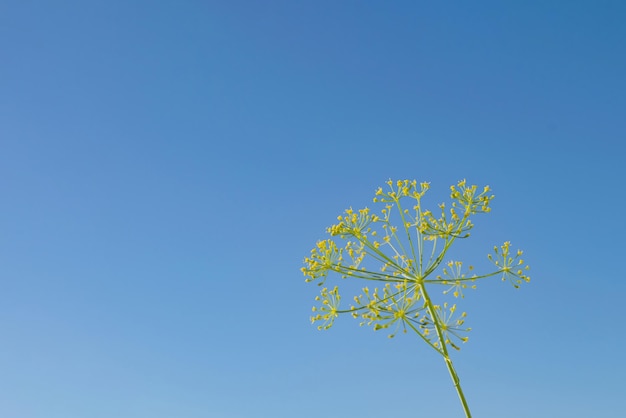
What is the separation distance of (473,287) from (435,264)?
51cm

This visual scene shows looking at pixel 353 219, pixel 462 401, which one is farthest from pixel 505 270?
pixel 462 401

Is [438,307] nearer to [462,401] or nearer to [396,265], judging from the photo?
[396,265]

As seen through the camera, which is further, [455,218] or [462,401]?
[455,218]

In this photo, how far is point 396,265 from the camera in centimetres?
633

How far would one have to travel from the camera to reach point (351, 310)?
6.29 meters

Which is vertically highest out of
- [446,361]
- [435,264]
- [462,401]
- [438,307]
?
[435,264]

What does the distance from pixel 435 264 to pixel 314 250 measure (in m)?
1.51

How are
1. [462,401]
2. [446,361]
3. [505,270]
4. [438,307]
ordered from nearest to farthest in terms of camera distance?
1. [462,401]
2. [446,361]
3. [438,307]
4. [505,270]

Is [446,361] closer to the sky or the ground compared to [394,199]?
closer to the ground

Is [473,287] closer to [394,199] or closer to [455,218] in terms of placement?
[455,218]

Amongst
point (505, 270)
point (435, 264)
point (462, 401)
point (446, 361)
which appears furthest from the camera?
point (505, 270)

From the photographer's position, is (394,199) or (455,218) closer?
(455,218)

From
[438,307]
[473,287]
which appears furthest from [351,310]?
[473,287]

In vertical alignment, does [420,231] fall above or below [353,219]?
below
